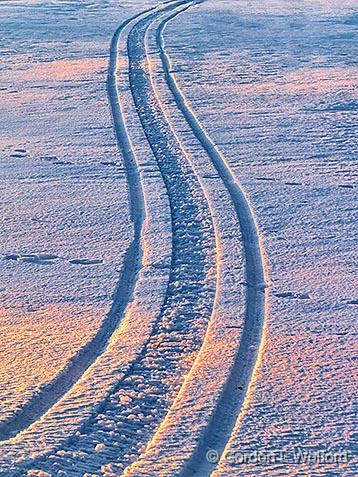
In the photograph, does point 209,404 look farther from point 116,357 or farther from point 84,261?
point 84,261

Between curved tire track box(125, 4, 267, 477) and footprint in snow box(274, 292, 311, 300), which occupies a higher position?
curved tire track box(125, 4, 267, 477)

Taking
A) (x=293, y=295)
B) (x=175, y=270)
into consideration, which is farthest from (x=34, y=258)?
(x=293, y=295)

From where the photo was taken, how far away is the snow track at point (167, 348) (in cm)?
345

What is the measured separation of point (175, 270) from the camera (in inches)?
200

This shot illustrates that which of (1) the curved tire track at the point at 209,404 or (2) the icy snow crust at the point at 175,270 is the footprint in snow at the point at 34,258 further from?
(1) the curved tire track at the point at 209,404

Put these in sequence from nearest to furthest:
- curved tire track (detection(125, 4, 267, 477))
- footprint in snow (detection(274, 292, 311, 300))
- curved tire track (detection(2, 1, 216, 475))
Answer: curved tire track (detection(125, 4, 267, 477)) → curved tire track (detection(2, 1, 216, 475)) → footprint in snow (detection(274, 292, 311, 300))

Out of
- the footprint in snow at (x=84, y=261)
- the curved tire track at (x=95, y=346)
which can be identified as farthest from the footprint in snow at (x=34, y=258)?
the curved tire track at (x=95, y=346)

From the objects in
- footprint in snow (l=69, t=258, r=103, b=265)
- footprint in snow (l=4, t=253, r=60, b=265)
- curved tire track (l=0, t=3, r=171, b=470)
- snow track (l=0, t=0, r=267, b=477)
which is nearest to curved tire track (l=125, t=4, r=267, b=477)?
snow track (l=0, t=0, r=267, b=477)

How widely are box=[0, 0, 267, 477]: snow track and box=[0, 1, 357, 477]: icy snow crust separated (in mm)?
10

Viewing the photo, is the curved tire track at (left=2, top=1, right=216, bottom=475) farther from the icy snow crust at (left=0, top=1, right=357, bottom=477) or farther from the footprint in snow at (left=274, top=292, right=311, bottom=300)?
the footprint in snow at (left=274, top=292, right=311, bottom=300)

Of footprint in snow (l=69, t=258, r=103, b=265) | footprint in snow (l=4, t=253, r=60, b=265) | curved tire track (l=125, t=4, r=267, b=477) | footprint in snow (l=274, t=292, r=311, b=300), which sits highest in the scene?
curved tire track (l=125, t=4, r=267, b=477)

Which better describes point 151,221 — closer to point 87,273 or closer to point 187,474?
point 87,273

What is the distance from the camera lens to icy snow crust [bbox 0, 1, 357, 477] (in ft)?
11.7

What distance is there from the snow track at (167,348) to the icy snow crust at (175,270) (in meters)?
0.01
